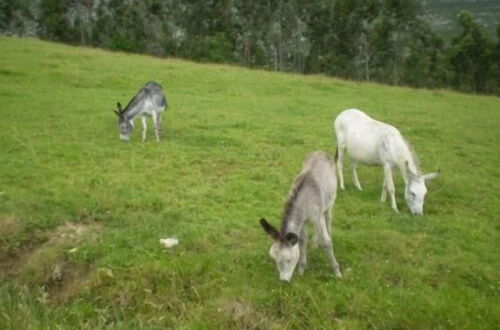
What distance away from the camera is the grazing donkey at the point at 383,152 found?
1169cm

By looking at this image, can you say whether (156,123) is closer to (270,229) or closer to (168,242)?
(168,242)

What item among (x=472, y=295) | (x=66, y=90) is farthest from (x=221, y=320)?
(x=66, y=90)

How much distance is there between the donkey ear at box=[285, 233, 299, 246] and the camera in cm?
766

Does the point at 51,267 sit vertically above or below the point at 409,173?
below

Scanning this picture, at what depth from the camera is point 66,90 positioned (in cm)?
2591

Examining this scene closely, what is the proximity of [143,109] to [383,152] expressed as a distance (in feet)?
28.5

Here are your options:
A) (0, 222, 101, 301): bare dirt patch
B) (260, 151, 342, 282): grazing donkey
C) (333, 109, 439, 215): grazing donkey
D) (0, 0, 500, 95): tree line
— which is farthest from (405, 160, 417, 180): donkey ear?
(0, 0, 500, 95): tree line

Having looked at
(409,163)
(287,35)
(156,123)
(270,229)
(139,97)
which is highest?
(287,35)

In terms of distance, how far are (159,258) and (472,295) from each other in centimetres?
523

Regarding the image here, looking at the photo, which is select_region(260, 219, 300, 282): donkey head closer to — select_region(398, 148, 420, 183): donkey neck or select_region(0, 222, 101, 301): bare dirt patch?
select_region(0, 222, 101, 301): bare dirt patch

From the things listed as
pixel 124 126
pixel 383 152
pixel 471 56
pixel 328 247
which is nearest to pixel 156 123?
pixel 124 126

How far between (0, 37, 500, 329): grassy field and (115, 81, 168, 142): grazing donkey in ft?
1.80

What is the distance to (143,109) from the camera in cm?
1766

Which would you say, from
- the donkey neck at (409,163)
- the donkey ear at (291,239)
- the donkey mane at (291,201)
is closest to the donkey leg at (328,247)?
the donkey mane at (291,201)
